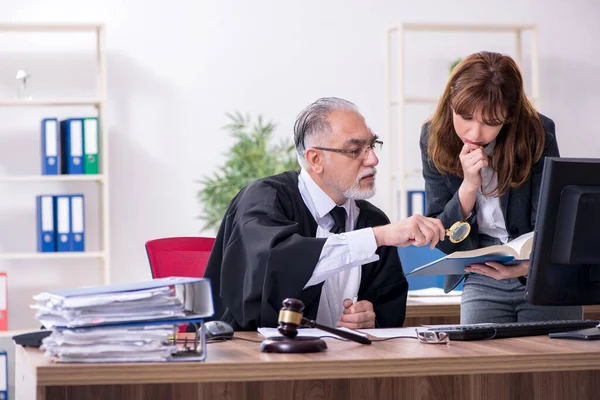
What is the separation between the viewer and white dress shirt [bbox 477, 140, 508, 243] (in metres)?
2.47

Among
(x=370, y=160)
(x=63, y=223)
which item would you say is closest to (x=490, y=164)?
(x=370, y=160)

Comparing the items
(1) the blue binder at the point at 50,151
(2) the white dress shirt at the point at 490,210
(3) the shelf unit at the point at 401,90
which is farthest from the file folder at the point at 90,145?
(2) the white dress shirt at the point at 490,210

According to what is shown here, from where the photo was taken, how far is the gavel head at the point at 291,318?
67.9 inches

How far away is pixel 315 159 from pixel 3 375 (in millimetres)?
2973

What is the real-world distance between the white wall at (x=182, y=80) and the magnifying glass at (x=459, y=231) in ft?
10.4

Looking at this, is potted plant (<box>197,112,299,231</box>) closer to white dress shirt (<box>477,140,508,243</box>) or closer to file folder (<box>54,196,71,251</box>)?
file folder (<box>54,196,71,251</box>)

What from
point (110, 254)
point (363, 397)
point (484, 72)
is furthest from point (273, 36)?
point (363, 397)

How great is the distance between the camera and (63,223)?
15.8ft

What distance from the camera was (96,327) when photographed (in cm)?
157

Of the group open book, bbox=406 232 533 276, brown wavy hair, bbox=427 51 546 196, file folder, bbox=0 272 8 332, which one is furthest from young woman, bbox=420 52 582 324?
file folder, bbox=0 272 8 332

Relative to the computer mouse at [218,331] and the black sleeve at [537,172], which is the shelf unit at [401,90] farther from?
the computer mouse at [218,331]

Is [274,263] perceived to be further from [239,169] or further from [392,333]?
[239,169]

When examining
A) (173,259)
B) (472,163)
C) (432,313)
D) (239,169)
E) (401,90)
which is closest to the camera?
(472,163)

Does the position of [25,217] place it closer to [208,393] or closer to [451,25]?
[451,25]
